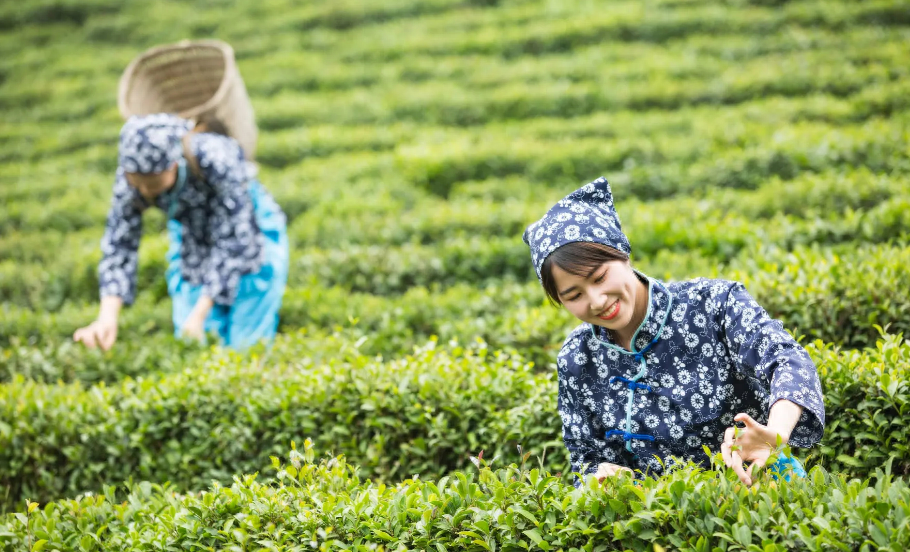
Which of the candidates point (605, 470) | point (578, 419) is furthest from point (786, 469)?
point (578, 419)

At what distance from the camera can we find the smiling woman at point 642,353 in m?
2.31

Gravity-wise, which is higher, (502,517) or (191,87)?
(191,87)

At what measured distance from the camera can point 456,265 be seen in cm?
630

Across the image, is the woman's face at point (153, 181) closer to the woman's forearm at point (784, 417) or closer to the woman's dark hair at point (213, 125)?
the woman's dark hair at point (213, 125)

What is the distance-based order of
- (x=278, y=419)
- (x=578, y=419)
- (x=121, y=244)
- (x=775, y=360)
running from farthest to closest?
(x=121, y=244) → (x=278, y=419) → (x=578, y=419) → (x=775, y=360)

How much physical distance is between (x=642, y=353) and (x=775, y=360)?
1.50 ft

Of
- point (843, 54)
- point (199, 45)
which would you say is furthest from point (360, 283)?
point (843, 54)

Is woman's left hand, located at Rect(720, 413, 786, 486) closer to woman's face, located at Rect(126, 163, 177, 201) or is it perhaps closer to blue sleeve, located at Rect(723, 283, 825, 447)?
blue sleeve, located at Rect(723, 283, 825, 447)

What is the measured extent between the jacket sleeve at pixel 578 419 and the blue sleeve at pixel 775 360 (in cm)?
50

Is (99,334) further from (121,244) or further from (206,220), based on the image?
(206,220)

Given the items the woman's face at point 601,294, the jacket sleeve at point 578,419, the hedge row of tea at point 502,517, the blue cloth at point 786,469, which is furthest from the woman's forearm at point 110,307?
the blue cloth at point 786,469

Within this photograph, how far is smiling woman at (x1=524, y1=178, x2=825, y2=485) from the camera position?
2311mm

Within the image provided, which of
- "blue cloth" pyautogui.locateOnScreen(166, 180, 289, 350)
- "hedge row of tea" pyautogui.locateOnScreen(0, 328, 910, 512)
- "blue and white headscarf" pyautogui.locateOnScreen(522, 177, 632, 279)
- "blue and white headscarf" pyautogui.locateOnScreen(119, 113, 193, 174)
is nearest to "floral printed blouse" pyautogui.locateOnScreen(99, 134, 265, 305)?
Result: "blue cloth" pyautogui.locateOnScreen(166, 180, 289, 350)

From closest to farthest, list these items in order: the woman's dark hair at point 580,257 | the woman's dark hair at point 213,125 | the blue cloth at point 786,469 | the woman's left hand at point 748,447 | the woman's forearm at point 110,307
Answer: the woman's left hand at point 748,447
the blue cloth at point 786,469
the woman's dark hair at point 580,257
the woman's forearm at point 110,307
the woman's dark hair at point 213,125
